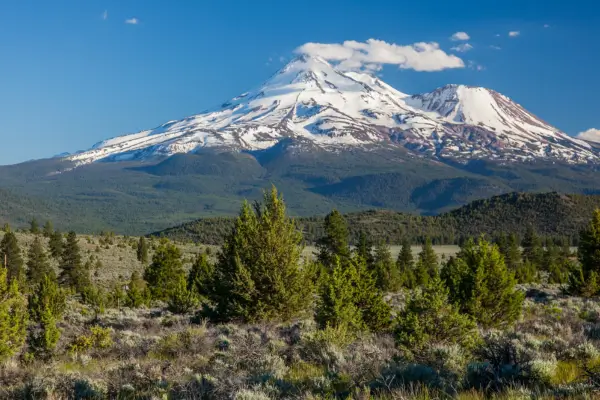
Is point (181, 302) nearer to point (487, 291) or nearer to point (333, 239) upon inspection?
point (333, 239)

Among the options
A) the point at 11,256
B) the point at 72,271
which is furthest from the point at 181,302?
the point at 11,256

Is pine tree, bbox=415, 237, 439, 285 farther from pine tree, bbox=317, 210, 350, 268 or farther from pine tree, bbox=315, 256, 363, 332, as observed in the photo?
pine tree, bbox=315, 256, 363, 332

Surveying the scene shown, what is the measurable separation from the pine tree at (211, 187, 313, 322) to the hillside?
109591mm

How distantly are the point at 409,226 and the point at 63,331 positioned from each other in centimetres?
13918

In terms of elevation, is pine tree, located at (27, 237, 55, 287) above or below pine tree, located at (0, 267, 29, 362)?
below

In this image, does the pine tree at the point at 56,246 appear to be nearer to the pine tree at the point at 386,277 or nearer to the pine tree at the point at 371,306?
the pine tree at the point at 386,277

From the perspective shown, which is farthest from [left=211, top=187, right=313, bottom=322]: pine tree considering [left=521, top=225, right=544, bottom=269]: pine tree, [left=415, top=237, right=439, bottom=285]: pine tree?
[left=521, top=225, right=544, bottom=269]: pine tree

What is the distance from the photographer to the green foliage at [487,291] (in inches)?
723

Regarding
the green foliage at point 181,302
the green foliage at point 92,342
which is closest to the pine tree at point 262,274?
the green foliage at point 92,342

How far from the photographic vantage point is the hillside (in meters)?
135

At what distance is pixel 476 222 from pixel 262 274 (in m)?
145

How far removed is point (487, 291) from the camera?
61.5ft

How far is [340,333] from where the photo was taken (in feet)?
34.4

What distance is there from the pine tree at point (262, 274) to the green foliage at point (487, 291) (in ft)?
19.7
